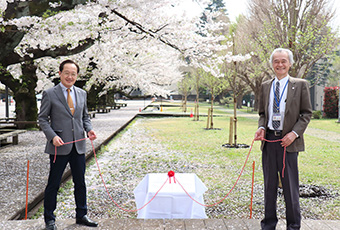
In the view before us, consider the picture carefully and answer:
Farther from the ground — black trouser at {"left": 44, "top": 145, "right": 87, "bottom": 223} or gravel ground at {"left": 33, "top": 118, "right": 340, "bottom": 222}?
black trouser at {"left": 44, "top": 145, "right": 87, "bottom": 223}

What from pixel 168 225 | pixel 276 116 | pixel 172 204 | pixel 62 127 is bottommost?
pixel 168 225

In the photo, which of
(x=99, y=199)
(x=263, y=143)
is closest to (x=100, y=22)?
(x=99, y=199)

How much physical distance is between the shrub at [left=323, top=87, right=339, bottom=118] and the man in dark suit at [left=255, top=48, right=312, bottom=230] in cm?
2609

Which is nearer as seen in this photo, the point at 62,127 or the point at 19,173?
the point at 62,127

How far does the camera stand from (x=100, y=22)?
33.8 ft

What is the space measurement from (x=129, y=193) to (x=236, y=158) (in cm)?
401

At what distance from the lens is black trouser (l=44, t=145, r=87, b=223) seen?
3.67 meters

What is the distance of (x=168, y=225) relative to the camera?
387 cm

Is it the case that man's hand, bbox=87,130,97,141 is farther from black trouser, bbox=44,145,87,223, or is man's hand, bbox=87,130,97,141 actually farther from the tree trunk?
the tree trunk

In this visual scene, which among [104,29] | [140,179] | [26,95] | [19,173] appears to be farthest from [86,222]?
[26,95]

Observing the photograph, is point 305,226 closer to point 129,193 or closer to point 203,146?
point 129,193

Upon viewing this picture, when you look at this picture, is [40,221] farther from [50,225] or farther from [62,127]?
[62,127]

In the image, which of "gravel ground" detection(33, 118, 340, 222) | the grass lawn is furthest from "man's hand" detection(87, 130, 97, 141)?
the grass lawn

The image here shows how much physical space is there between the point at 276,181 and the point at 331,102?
Result: 86.8 feet
